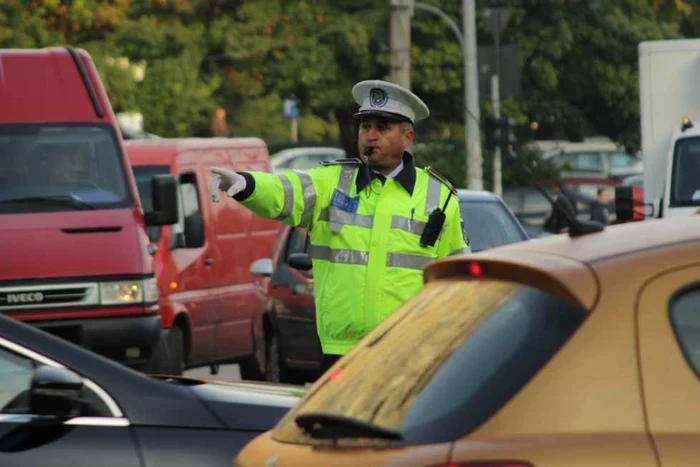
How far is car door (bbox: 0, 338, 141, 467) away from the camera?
6.05 meters

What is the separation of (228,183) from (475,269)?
95.6 inches

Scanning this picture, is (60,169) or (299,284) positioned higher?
(60,169)

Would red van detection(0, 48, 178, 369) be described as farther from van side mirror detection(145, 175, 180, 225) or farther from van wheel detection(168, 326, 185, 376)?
van wheel detection(168, 326, 185, 376)

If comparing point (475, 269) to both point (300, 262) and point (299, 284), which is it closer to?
point (300, 262)

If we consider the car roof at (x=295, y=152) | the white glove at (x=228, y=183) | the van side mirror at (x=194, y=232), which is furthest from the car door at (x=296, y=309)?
the car roof at (x=295, y=152)

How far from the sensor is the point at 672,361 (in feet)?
13.1

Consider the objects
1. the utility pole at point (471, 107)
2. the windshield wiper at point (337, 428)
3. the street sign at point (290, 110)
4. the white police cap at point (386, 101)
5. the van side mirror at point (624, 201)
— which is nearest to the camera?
the windshield wiper at point (337, 428)

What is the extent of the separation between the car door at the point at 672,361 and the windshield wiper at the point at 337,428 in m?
0.53

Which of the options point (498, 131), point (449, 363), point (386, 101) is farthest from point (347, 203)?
point (498, 131)

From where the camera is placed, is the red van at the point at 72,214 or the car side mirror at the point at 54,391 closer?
the car side mirror at the point at 54,391

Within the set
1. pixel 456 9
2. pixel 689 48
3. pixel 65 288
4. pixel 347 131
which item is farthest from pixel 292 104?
pixel 65 288

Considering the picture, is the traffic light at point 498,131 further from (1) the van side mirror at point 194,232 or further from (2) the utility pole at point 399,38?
(1) the van side mirror at point 194,232

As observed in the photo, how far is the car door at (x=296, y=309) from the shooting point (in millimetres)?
13875

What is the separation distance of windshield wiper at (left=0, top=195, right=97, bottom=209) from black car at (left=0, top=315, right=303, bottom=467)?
6315 millimetres
